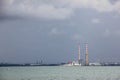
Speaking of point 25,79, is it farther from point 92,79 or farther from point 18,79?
point 92,79

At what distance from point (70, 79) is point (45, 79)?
3658 millimetres

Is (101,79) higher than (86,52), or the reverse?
(86,52)

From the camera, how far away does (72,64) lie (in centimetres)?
17688

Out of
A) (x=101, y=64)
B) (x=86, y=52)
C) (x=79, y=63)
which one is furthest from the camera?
(x=101, y=64)

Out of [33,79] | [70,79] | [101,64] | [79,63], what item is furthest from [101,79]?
[101,64]

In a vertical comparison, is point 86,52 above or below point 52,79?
above

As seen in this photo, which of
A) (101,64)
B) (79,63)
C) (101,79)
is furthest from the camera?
(101,64)

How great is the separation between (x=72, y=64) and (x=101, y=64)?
27074 mm

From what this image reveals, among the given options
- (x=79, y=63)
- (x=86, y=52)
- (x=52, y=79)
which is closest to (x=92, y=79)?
(x=52, y=79)

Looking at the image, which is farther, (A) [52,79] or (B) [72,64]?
(B) [72,64]

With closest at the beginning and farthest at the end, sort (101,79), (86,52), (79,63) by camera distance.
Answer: (101,79) < (86,52) < (79,63)

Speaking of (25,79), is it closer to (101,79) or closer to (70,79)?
Answer: (70,79)

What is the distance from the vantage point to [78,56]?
163 m

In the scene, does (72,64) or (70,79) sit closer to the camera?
(70,79)
